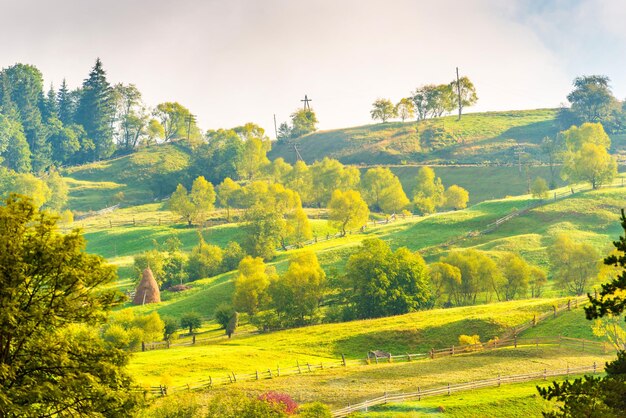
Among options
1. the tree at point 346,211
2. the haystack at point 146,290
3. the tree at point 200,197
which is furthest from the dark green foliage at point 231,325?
the tree at point 200,197

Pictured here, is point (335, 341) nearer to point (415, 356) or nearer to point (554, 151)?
point (415, 356)

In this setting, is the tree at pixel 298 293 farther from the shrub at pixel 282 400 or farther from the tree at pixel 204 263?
the shrub at pixel 282 400

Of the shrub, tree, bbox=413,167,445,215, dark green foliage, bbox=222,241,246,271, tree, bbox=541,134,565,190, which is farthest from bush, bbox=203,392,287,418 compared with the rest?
tree, bbox=541,134,565,190

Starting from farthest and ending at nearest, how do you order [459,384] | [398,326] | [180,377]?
[398,326], [180,377], [459,384]

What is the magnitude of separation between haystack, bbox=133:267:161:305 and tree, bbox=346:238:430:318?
2501 cm

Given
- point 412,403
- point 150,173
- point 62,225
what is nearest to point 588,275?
point 412,403

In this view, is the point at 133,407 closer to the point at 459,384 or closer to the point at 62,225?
the point at 459,384

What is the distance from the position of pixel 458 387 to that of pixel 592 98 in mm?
148212

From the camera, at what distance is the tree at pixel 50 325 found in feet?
68.2

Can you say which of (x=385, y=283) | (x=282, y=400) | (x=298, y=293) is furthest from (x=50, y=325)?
(x=385, y=283)

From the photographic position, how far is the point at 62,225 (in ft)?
463

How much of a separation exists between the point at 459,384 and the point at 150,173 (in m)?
143

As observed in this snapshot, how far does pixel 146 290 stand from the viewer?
8850cm

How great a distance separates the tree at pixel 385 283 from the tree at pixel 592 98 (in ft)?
389
